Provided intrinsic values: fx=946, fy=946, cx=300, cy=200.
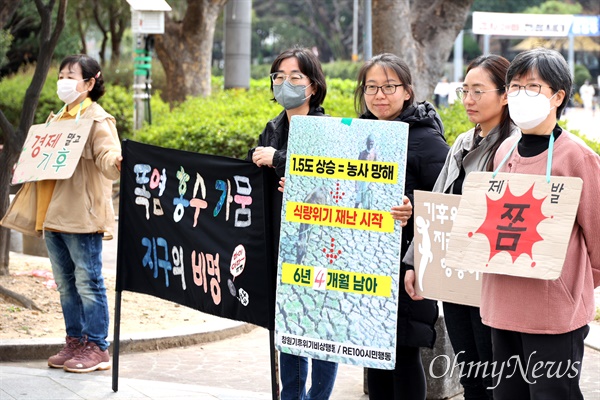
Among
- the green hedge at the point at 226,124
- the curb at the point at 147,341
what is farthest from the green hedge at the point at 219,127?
the curb at the point at 147,341

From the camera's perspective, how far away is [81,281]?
19.2 ft

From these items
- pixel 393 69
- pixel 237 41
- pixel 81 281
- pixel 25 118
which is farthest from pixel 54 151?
pixel 237 41

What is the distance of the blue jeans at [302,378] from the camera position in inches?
190

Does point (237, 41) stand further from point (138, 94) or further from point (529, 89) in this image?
point (529, 89)

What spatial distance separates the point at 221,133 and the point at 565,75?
845 centimetres

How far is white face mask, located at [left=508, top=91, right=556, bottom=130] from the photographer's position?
136 inches

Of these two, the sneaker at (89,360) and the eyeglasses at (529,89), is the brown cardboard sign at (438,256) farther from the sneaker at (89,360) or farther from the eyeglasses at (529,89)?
the sneaker at (89,360)

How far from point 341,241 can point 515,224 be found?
0.96 metres

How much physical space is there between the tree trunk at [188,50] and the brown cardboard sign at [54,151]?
13.2m

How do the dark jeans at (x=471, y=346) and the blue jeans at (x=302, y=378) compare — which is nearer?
the dark jeans at (x=471, y=346)

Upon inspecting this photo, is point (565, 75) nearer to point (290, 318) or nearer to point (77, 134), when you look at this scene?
point (290, 318)

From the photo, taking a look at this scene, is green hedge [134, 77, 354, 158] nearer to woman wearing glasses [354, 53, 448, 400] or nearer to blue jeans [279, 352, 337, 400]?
blue jeans [279, 352, 337, 400]

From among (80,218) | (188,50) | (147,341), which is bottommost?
(147,341)

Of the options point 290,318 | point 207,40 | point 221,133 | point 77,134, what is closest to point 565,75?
point 290,318
